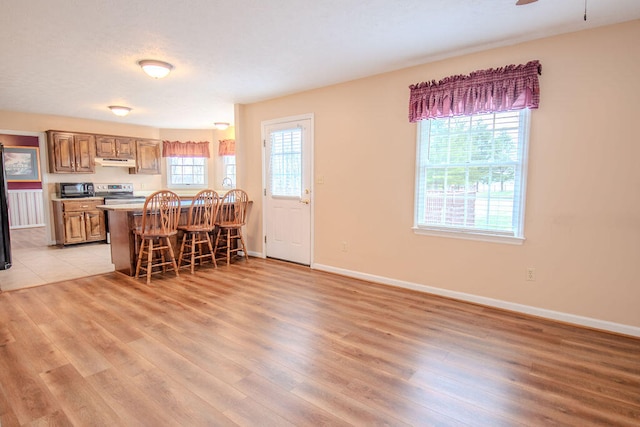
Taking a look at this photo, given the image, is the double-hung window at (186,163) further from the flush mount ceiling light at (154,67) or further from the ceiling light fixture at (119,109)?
the flush mount ceiling light at (154,67)

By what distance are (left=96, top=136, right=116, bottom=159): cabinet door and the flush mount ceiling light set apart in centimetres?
375

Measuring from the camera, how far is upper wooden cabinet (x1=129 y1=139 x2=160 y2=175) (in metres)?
6.93

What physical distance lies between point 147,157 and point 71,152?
4.34 feet

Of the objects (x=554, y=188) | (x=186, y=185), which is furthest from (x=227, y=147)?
(x=554, y=188)

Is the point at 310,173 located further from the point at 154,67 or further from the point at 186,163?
the point at 186,163

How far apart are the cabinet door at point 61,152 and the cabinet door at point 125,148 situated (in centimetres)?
75

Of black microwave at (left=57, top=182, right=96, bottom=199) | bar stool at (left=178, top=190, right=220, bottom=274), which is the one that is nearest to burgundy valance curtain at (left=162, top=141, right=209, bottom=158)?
black microwave at (left=57, top=182, right=96, bottom=199)

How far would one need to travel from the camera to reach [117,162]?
6.55m

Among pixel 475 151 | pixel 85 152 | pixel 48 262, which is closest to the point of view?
pixel 475 151

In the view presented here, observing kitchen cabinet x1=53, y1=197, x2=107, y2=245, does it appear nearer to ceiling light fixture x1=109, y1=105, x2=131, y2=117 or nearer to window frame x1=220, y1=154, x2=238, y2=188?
ceiling light fixture x1=109, y1=105, x2=131, y2=117

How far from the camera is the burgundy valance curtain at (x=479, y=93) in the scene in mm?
2805

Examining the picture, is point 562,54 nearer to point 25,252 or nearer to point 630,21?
point 630,21

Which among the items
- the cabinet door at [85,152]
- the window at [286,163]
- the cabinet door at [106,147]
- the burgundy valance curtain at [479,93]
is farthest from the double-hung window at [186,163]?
the burgundy valance curtain at [479,93]

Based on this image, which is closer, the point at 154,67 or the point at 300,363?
the point at 300,363
